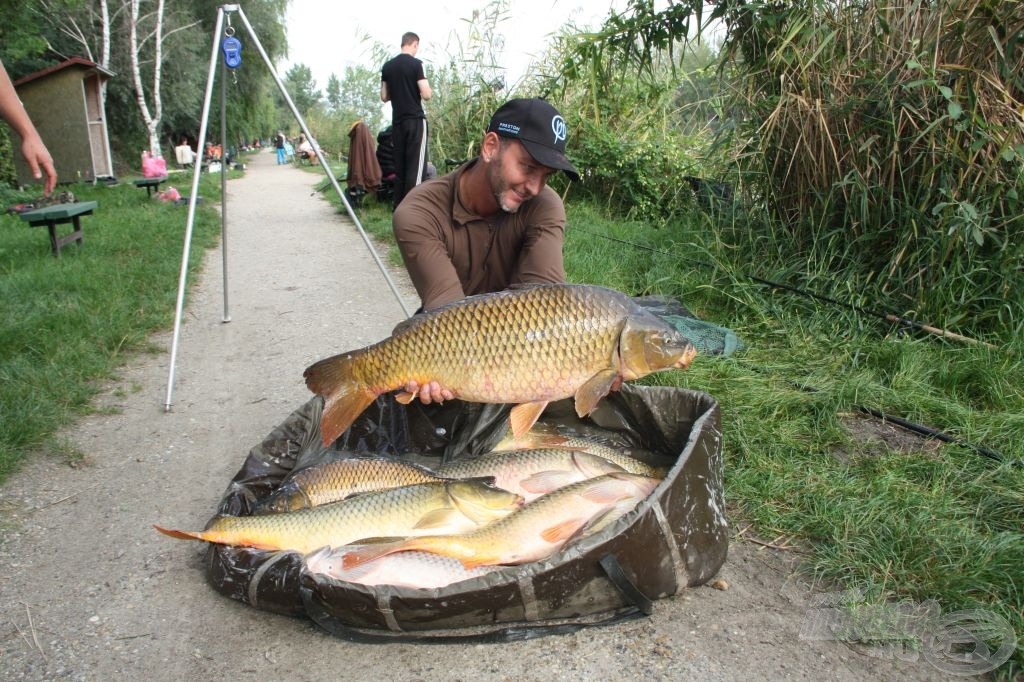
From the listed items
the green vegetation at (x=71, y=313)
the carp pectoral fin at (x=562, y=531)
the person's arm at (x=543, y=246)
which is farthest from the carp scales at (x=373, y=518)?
the green vegetation at (x=71, y=313)

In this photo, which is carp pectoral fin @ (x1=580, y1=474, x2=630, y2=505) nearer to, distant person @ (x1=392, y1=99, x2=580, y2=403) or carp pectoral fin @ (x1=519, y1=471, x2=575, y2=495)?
carp pectoral fin @ (x1=519, y1=471, x2=575, y2=495)

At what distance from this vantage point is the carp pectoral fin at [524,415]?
193 cm

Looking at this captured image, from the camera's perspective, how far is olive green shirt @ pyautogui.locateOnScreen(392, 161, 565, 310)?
2.23 meters

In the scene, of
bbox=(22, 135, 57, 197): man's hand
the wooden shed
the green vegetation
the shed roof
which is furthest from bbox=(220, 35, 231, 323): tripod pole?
the shed roof

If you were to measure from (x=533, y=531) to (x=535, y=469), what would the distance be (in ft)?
1.01

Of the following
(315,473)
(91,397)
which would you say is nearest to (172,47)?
(91,397)

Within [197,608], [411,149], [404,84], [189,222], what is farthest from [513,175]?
[404,84]

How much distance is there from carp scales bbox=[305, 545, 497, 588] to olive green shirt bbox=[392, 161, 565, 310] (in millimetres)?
825

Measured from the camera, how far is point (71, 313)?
3.80m

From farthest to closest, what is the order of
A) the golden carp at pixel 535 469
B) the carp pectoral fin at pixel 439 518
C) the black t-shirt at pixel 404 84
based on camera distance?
the black t-shirt at pixel 404 84
the golden carp at pixel 535 469
the carp pectoral fin at pixel 439 518

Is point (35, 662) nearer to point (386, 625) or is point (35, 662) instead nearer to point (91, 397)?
point (386, 625)

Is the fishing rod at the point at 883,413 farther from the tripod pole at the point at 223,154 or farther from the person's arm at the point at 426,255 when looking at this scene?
the tripod pole at the point at 223,154

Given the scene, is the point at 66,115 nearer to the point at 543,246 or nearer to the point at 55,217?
the point at 55,217

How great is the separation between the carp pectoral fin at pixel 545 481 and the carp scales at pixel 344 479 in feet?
0.36
